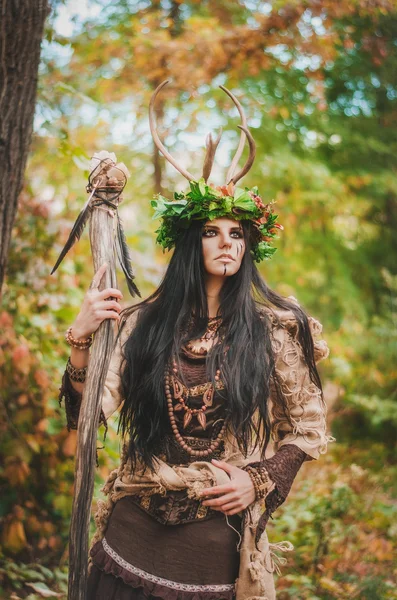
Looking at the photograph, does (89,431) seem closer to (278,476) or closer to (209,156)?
(278,476)

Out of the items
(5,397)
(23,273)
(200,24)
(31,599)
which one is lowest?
(31,599)

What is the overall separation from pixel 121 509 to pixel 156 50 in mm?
5635

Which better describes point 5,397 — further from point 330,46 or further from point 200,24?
point 330,46

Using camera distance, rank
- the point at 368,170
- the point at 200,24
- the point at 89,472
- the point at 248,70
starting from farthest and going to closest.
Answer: the point at 368,170 < the point at 248,70 < the point at 200,24 < the point at 89,472

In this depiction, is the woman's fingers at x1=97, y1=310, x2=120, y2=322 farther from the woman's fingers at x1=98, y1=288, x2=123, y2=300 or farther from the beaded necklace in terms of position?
the beaded necklace

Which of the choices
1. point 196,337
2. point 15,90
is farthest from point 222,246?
point 15,90

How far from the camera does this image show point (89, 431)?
188 cm

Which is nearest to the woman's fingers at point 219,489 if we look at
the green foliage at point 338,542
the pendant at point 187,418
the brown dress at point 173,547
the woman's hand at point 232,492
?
the woman's hand at point 232,492

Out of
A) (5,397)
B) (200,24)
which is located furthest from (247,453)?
(200,24)

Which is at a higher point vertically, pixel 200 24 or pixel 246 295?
pixel 200 24

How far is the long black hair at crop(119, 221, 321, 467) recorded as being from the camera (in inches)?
82.2

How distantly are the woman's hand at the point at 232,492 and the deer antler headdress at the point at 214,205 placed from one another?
816mm

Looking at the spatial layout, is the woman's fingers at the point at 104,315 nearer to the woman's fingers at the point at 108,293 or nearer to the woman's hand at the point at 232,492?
the woman's fingers at the point at 108,293

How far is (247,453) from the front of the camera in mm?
2176
